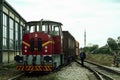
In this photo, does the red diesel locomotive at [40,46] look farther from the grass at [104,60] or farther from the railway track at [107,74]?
the grass at [104,60]

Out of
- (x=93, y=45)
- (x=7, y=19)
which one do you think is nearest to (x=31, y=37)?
(x=7, y=19)

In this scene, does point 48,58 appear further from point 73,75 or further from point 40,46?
point 73,75

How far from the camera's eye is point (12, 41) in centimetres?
3966

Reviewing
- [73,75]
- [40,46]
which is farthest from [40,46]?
[73,75]

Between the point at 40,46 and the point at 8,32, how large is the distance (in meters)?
15.7

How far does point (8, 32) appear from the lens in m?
36.4

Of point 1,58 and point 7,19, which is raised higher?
point 7,19

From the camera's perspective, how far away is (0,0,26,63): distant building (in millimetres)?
32469

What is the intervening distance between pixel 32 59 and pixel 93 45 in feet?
365

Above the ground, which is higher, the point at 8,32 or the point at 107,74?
the point at 8,32

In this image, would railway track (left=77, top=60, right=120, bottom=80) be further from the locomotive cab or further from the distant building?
the distant building

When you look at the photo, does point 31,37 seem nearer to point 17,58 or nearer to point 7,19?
point 17,58

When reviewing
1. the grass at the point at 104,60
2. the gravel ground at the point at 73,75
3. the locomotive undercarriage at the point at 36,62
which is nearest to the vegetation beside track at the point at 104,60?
the grass at the point at 104,60

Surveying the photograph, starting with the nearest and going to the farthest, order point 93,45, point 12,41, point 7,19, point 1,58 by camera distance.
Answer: point 1,58, point 7,19, point 12,41, point 93,45
